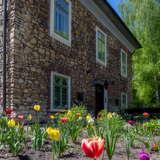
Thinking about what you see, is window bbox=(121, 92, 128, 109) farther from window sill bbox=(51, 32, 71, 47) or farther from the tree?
window sill bbox=(51, 32, 71, 47)

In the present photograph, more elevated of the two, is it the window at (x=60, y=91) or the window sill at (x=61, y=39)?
the window sill at (x=61, y=39)

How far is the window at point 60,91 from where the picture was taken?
12.8 meters

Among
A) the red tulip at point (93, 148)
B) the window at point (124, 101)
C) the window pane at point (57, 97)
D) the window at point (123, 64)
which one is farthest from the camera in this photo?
the window at point (123, 64)

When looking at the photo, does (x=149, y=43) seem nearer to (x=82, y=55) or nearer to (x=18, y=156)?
(x=82, y=55)

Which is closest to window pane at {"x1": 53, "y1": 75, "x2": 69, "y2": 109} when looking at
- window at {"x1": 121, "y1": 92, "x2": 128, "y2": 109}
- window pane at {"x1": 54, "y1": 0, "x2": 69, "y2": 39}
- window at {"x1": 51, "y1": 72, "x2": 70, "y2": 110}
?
window at {"x1": 51, "y1": 72, "x2": 70, "y2": 110}

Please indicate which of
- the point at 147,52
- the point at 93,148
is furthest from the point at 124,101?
the point at 93,148

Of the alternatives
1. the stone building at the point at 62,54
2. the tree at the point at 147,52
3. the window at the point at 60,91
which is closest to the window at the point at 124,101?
the stone building at the point at 62,54

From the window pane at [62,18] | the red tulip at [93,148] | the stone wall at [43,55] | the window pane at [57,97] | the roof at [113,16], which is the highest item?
the roof at [113,16]

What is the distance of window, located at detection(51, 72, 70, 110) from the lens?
42.0ft

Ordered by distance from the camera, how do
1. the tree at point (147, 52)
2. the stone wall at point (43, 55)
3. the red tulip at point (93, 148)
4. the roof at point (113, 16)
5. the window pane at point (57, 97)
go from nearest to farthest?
1. the red tulip at point (93, 148)
2. the stone wall at point (43, 55)
3. the window pane at point (57, 97)
4. the roof at point (113, 16)
5. the tree at point (147, 52)

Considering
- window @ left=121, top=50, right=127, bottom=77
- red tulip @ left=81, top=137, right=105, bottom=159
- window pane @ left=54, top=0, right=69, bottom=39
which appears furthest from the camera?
A: window @ left=121, top=50, right=127, bottom=77

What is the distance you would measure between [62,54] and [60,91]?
1210mm

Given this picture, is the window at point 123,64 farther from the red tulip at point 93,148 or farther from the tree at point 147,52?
the red tulip at point 93,148

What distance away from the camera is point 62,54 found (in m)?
13.5
